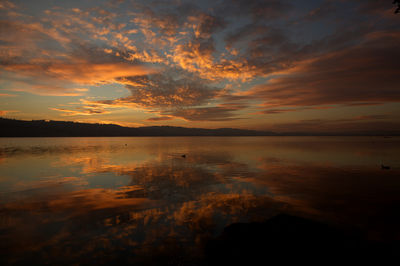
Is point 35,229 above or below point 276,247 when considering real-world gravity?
below

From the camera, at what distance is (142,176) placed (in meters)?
26.7

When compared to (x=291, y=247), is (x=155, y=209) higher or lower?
lower

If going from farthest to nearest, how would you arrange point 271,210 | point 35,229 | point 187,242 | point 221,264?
point 271,210 < point 35,229 < point 187,242 < point 221,264

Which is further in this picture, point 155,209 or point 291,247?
point 155,209

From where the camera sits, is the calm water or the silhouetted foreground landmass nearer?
the silhouetted foreground landmass

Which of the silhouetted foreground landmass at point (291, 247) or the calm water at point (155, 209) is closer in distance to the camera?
the silhouetted foreground landmass at point (291, 247)

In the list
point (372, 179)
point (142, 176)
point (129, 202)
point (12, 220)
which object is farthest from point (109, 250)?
point (372, 179)

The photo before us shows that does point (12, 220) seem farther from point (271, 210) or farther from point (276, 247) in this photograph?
point (271, 210)

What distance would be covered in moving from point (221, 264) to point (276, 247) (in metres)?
2.37

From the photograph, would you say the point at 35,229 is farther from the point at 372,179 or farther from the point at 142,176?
the point at 372,179

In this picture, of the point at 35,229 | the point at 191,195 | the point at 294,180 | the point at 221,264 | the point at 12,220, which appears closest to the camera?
the point at 221,264

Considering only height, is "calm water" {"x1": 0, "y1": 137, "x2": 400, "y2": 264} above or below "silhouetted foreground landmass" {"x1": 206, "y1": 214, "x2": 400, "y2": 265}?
below

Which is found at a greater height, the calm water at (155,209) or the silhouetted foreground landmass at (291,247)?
the silhouetted foreground landmass at (291,247)

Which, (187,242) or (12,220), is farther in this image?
(12,220)
